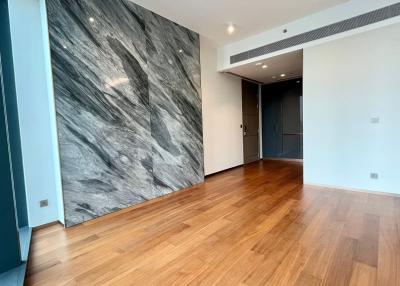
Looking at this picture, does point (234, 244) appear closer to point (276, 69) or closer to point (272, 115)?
point (276, 69)

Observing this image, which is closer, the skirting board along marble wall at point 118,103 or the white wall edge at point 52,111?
the white wall edge at point 52,111

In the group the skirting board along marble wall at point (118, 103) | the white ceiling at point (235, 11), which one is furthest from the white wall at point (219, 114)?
the white ceiling at point (235, 11)

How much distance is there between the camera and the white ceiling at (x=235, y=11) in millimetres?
3322

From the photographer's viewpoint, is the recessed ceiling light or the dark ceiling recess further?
the recessed ceiling light

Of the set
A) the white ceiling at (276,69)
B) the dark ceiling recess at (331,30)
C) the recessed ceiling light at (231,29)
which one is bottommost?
the white ceiling at (276,69)

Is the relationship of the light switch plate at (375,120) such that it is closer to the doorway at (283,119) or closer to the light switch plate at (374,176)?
the light switch plate at (374,176)

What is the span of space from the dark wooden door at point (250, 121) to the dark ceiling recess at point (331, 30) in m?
1.85

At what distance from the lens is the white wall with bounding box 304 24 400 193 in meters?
3.23

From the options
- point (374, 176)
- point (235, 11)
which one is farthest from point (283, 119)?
point (235, 11)

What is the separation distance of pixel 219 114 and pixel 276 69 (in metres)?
1.85

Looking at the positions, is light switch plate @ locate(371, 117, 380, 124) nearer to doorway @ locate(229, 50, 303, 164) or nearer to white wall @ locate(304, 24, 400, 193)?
white wall @ locate(304, 24, 400, 193)

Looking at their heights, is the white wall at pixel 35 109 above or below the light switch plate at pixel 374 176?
above

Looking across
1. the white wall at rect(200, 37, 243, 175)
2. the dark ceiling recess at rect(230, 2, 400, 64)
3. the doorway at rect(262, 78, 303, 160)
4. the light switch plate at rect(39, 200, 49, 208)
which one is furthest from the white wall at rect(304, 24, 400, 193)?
the light switch plate at rect(39, 200, 49, 208)

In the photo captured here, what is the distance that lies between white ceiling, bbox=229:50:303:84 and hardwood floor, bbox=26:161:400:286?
287 centimetres
